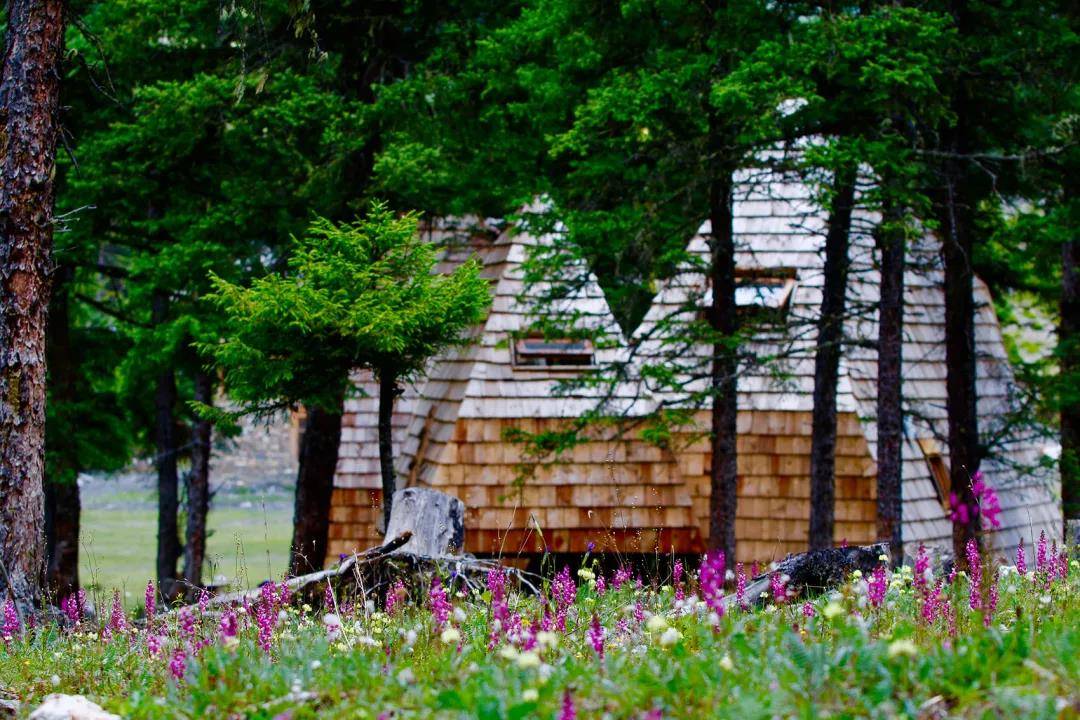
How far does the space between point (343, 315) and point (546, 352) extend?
5.97m

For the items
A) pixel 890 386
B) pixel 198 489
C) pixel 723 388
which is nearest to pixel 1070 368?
pixel 890 386

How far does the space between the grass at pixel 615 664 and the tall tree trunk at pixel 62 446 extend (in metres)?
10.7

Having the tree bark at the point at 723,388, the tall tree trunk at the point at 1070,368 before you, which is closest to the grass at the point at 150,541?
the tree bark at the point at 723,388

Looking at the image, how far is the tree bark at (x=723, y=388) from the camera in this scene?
13898mm

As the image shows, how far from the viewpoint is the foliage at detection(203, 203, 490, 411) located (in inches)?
456

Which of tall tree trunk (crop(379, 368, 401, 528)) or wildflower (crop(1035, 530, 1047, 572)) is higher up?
tall tree trunk (crop(379, 368, 401, 528))

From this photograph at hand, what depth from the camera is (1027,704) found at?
12.3 ft

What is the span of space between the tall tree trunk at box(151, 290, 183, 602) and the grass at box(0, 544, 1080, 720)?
40.8 feet

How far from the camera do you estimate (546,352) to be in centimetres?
1739

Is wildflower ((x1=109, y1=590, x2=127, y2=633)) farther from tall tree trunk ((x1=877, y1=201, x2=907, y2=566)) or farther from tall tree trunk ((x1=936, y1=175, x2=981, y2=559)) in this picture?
tall tree trunk ((x1=936, y1=175, x2=981, y2=559))

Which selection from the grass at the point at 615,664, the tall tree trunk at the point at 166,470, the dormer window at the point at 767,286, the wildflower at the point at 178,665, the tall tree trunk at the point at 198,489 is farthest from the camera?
the tall tree trunk at the point at 198,489

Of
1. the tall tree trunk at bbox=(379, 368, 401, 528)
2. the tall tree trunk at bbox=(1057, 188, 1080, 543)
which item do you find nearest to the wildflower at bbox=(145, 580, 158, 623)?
the tall tree trunk at bbox=(379, 368, 401, 528)

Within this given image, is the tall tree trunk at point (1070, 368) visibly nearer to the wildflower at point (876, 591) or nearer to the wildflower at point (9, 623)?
the wildflower at point (876, 591)

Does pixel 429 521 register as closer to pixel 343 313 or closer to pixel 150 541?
pixel 343 313
